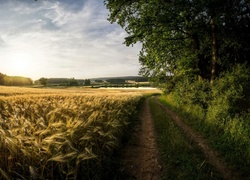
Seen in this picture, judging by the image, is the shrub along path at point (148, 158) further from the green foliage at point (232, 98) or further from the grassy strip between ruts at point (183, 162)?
the green foliage at point (232, 98)

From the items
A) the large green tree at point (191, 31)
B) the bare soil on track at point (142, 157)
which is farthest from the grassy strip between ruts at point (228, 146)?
the large green tree at point (191, 31)

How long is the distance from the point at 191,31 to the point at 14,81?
146774 mm

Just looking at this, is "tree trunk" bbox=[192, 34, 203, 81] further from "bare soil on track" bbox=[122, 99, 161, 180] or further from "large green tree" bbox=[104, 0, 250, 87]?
"bare soil on track" bbox=[122, 99, 161, 180]

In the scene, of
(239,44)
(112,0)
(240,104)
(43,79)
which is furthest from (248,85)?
(43,79)

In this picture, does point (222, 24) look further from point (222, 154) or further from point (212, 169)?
point (212, 169)

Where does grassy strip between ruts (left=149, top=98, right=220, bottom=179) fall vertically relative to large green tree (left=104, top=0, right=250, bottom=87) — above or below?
below

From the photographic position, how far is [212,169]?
19.8 ft

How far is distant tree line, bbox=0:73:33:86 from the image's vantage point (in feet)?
431

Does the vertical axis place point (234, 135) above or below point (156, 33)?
below

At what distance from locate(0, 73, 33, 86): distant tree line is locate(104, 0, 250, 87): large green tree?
13315cm

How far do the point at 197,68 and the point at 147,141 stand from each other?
525 inches

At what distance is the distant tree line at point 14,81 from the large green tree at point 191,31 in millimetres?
133149

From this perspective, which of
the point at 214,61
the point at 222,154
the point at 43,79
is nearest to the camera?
the point at 222,154

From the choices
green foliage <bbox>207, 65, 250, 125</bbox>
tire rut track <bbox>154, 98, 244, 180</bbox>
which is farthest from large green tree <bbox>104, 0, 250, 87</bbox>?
tire rut track <bbox>154, 98, 244, 180</bbox>
